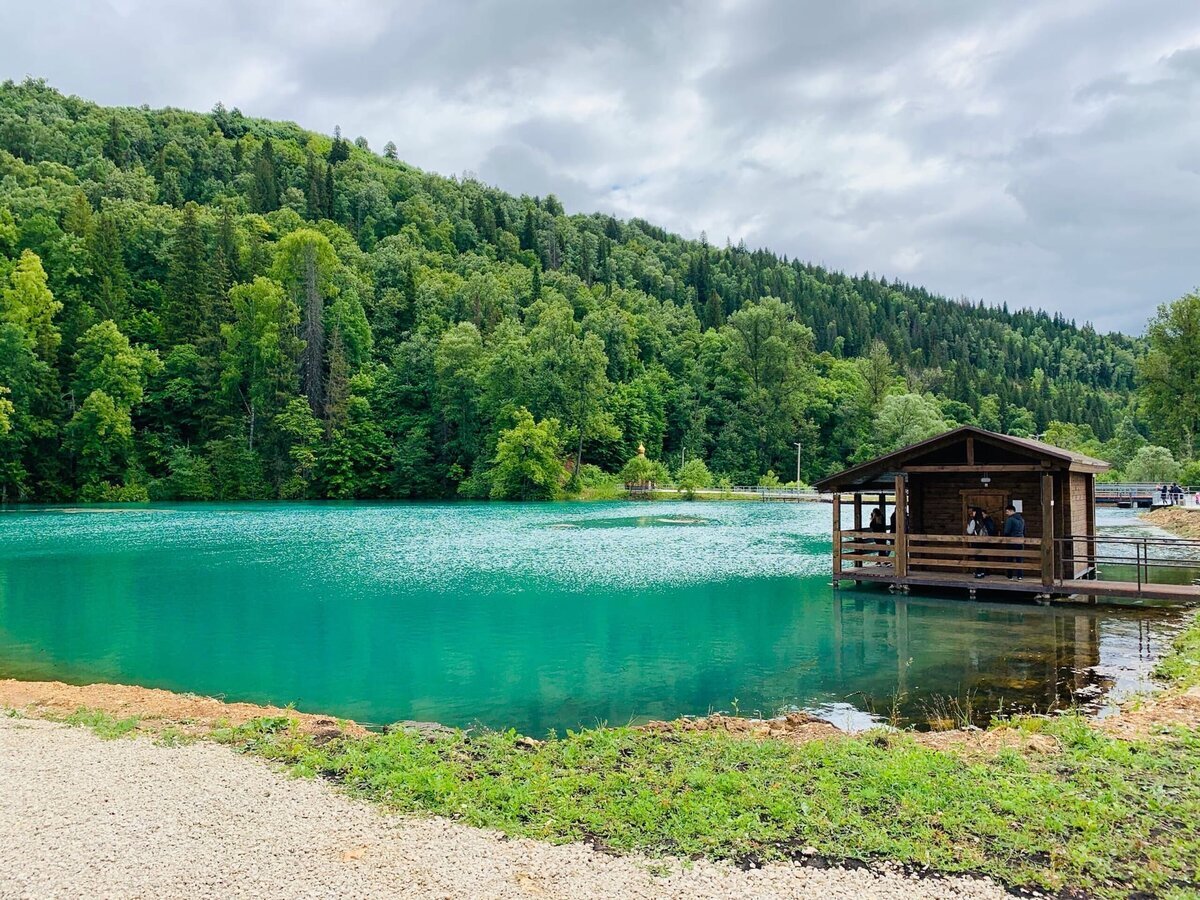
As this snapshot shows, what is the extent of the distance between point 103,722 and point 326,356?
78005 millimetres

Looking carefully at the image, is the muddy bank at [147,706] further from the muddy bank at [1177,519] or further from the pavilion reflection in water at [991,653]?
the muddy bank at [1177,519]

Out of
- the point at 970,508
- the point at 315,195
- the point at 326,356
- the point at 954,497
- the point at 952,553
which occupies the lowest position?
the point at 952,553

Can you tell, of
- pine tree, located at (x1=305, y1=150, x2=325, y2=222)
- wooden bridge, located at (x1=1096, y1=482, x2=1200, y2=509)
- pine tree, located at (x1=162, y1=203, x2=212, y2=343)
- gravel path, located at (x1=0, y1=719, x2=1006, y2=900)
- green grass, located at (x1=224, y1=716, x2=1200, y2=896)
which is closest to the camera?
gravel path, located at (x1=0, y1=719, x2=1006, y2=900)

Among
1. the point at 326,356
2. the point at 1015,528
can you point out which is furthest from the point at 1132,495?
the point at 326,356

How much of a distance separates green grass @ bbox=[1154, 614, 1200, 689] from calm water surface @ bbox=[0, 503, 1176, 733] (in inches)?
12.7

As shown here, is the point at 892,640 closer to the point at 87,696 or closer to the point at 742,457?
the point at 87,696

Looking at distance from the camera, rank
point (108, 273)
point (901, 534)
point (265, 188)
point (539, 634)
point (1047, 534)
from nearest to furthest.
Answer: point (539, 634) < point (1047, 534) < point (901, 534) < point (108, 273) < point (265, 188)

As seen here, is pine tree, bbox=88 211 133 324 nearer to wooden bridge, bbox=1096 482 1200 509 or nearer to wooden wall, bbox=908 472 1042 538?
wooden wall, bbox=908 472 1042 538

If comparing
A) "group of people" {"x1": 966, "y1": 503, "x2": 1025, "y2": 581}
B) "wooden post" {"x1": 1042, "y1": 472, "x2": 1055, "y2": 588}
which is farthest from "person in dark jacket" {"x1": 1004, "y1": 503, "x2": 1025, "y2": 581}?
"wooden post" {"x1": 1042, "y1": 472, "x2": 1055, "y2": 588}

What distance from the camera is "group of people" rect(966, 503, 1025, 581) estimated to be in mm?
19906

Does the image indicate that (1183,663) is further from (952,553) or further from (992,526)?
(992,526)

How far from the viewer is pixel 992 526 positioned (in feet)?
68.4

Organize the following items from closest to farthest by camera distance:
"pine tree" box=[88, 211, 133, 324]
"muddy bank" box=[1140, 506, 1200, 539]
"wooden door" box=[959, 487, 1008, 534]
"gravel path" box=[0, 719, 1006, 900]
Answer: "gravel path" box=[0, 719, 1006, 900]
"wooden door" box=[959, 487, 1008, 534]
"muddy bank" box=[1140, 506, 1200, 539]
"pine tree" box=[88, 211, 133, 324]

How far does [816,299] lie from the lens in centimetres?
16488
